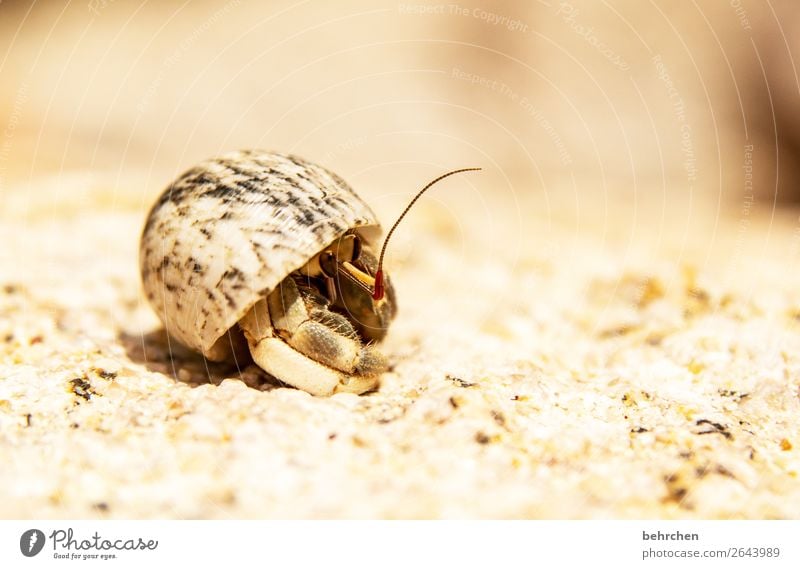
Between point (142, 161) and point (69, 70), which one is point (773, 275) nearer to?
point (142, 161)

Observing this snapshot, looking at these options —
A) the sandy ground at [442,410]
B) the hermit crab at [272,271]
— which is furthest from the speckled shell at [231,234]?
the sandy ground at [442,410]

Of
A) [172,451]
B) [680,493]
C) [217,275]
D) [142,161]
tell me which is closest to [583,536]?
[680,493]

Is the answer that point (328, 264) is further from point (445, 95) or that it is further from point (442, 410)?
point (445, 95)

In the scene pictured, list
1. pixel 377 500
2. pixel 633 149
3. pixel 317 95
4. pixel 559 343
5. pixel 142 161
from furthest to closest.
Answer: pixel 317 95
pixel 633 149
pixel 142 161
pixel 559 343
pixel 377 500

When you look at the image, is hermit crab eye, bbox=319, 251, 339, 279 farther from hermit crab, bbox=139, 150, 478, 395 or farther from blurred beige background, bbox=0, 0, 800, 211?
blurred beige background, bbox=0, 0, 800, 211

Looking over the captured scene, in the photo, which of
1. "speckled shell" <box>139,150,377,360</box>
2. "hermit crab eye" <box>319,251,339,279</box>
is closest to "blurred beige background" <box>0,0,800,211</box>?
"speckled shell" <box>139,150,377,360</box>

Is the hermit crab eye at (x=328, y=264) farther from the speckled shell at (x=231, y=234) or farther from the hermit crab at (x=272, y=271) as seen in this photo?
the speckled shell at (x=231, y=234)
